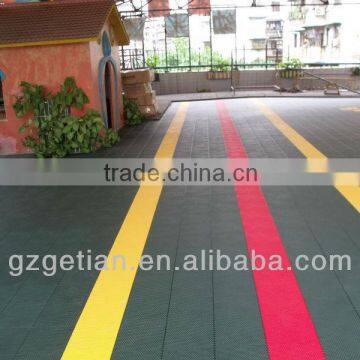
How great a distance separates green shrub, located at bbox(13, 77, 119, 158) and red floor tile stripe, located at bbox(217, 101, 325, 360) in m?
4.11

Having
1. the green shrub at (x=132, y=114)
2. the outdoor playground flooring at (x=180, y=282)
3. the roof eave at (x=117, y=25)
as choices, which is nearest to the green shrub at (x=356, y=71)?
the green shrub at (x=132, y=114)

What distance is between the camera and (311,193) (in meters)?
6.20

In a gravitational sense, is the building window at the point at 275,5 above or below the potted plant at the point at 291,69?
above

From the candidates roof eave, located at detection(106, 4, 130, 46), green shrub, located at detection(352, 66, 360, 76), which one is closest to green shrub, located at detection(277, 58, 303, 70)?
green shrub, located at detection(352, 66, 360, 76)

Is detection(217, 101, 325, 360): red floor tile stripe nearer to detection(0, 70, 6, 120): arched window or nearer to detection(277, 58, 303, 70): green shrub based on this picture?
detection(0, 70, 6, 120): arched window

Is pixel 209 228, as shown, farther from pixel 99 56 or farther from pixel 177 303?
pixel 99 56

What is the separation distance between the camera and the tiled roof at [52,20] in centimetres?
906

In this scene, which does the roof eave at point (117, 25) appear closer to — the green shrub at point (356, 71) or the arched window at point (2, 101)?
the arched window at point (2, 101)

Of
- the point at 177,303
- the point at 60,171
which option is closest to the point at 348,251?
the point at 177,303

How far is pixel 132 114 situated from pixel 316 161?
594 centimetres

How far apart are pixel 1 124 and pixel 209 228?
6.02 m

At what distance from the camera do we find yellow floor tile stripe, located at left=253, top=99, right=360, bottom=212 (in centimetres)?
609

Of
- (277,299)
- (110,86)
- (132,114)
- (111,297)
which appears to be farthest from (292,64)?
(111,297)

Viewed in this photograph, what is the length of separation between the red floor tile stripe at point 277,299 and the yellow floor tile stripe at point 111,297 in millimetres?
1022
